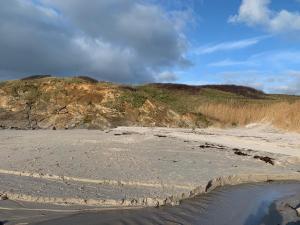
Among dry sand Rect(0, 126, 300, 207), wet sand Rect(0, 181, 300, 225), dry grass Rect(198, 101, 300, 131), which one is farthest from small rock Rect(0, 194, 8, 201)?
dry grass Rect(198, 101, 300, 131)

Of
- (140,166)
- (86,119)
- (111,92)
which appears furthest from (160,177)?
(111,92)

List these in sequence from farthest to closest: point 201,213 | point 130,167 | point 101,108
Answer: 1. point 101,108
2. point 130,167
3. point 201,213

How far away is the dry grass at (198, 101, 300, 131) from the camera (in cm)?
1967

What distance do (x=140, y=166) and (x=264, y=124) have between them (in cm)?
1205

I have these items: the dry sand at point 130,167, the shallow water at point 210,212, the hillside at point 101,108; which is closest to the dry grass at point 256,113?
the hillside at point 101,108

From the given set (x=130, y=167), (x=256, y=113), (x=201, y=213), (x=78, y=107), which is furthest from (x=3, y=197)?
(x=78, y=107)

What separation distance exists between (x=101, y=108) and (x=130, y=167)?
Result: 1473 centimetres

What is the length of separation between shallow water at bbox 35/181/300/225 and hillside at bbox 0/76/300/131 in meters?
13.1

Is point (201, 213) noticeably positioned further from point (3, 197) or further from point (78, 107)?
point (78, 107)

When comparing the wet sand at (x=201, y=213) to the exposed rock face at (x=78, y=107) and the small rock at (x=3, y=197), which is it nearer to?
the small rock at (x=3, y=197)

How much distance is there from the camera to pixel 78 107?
80.0 feet

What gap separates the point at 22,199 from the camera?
6691 mm

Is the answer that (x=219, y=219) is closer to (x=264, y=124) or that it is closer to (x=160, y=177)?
(x=160, y=177)

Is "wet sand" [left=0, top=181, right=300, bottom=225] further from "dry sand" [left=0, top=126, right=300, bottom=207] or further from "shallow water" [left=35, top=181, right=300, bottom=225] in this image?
"dry sand" [left=0, top=126, right=300, bottom=207]
